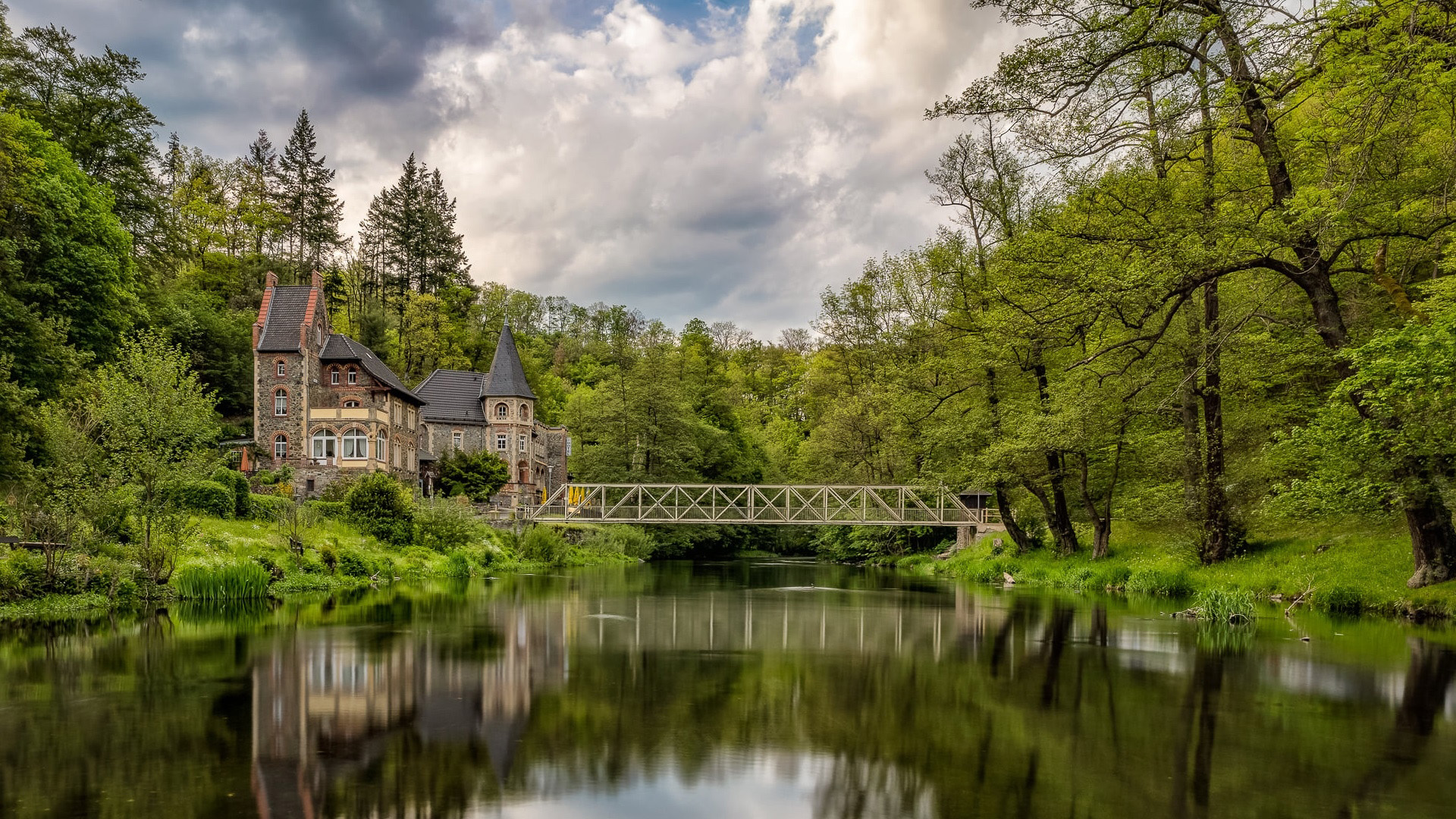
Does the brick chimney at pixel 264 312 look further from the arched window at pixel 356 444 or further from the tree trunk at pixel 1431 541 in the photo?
the tree trunk at pixel 1431 541

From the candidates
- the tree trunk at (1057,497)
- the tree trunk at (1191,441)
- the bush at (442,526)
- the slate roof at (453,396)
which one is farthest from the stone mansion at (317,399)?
the tree trunk at (1191,441)

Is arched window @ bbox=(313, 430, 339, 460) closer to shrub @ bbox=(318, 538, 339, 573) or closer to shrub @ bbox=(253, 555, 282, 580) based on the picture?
shrub @ bbox=(318, 538, 339, 573)

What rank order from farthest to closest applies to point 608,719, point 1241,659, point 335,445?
point 335,445 → point 1241,659 → point 608,719

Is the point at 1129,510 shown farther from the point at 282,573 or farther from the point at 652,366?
the point at 652,366

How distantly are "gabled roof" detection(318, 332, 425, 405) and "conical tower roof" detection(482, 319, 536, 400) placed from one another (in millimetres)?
7947

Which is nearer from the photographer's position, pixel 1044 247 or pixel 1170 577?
pixel 1044 247

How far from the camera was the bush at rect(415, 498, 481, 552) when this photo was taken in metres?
33.3

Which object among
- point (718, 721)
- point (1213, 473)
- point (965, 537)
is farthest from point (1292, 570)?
point (965, 537)

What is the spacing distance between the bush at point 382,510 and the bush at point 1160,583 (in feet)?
79.3

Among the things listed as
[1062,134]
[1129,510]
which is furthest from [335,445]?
[1062,134]

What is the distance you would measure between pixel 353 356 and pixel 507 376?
12079mm

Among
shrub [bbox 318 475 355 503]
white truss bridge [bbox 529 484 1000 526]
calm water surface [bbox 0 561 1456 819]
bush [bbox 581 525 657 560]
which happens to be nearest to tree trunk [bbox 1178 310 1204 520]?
calm water surface [bbox 0 561 1456 819]

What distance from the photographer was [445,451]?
178ft

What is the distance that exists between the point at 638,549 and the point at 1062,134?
42952mm
